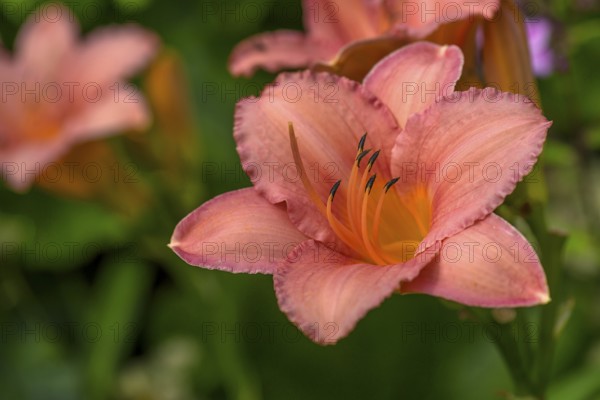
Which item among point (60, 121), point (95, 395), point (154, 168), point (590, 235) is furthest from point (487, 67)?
point (95, 395)

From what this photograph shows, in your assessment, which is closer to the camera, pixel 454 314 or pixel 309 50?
pixel 309 50

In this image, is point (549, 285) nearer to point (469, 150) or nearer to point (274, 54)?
point (469, 150)

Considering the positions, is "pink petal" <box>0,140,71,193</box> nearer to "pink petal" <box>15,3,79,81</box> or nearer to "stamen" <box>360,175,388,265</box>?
"pink petal" <box>15,3,79,81</box>

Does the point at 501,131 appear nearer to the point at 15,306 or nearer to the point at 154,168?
the point at 154,168

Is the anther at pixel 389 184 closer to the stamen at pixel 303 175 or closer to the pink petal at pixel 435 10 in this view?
the stamen at pixel 303 175

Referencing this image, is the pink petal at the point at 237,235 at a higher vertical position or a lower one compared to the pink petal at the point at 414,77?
lower

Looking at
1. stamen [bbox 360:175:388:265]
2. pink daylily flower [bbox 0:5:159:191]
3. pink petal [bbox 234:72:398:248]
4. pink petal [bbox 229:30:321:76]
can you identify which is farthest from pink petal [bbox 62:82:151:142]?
stamen [bbox 360:175:388:265]

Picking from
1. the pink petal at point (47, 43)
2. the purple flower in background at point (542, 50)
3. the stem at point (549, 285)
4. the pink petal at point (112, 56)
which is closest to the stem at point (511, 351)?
the stem at point (549, 285)
